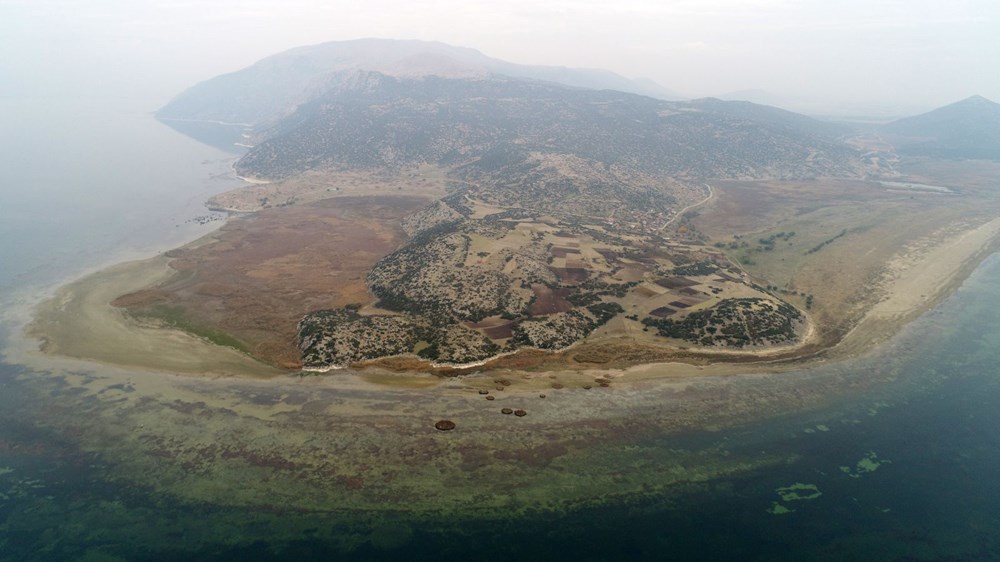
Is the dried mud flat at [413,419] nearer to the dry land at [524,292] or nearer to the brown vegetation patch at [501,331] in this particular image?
the dry land at [524,292]

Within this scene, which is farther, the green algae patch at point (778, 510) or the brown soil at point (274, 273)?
the brown soil at point (274, 273)

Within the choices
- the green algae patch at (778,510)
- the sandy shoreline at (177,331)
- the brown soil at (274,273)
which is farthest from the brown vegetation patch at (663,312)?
the brown soil at (274,273)

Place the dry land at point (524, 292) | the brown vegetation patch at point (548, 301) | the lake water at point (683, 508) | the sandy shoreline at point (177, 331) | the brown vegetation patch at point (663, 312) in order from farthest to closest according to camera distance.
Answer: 1. the brown vegetation patch at point (548, 301)
2. the brown vegetation patch at point (663, 312)
3. the dry land at point (524, 292)
4. the sandy shoreline at point (177, 331)
5. the lake water at point (683, 508)

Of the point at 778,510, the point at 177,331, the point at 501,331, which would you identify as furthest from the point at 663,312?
the point at 177,331

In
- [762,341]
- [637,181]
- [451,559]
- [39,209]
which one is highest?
[637,181]

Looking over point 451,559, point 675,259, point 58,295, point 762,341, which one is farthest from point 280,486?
point 675,259

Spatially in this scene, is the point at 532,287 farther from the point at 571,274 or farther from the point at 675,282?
the point at 675,282

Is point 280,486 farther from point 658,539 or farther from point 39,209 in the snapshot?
point 39,209
